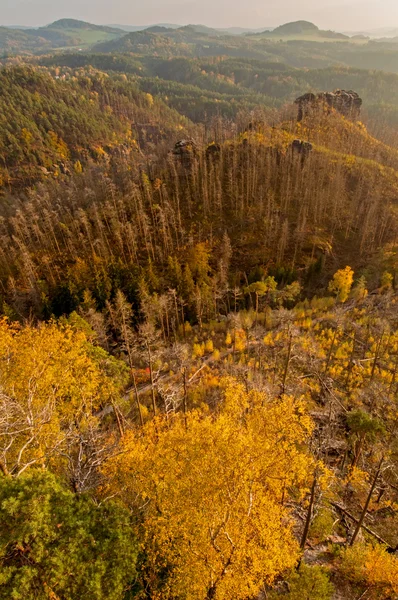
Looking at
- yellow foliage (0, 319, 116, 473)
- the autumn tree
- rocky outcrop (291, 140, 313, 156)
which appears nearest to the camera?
yellow foliage (0, 319, 116, 473)

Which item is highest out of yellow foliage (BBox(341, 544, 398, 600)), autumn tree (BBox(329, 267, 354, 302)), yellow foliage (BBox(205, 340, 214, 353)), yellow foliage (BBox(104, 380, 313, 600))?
yellow foliage (BBox(104, 380, 313, 600))

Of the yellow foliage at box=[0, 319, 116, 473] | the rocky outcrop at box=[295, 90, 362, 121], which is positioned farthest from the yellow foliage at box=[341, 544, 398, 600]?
the rocky outcrop at box=[295, 90, 362, 121]

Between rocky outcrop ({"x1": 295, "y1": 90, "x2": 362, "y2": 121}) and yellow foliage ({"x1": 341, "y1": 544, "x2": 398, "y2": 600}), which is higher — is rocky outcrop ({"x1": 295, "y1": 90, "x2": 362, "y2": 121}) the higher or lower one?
the higher one

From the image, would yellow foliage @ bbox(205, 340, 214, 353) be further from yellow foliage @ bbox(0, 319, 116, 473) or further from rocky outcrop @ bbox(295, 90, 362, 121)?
rocky outcrop @ bbox(295, 90, 362, 121)

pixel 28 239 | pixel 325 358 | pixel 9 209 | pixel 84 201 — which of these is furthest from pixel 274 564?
pixel 9 209

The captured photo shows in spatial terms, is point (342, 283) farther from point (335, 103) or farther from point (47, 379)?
point (335, 103)

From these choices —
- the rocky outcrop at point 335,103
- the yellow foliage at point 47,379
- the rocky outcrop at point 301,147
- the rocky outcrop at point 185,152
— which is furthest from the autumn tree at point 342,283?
the rocky outcrop at point 335,103
